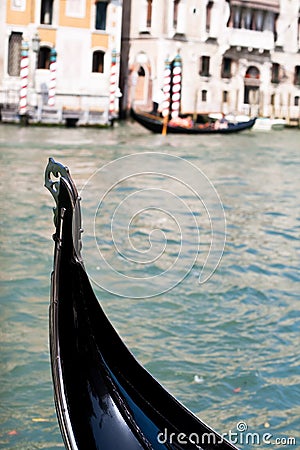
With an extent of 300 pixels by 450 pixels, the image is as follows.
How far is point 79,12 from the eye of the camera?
20.4 ft

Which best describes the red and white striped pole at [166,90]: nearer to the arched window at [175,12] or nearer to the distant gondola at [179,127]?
the distant gondola at [179,127]

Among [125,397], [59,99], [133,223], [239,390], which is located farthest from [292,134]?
[125,397]

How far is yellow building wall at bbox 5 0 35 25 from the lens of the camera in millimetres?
5891

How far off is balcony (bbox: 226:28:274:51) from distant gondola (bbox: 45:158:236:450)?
16.9 ft

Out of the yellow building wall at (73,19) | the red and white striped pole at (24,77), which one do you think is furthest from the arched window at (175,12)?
the red and white striped pole at (24,77)

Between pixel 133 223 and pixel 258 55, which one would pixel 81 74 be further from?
pixel 133 223

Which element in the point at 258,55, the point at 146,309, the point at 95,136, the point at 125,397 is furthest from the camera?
the point at 258,55

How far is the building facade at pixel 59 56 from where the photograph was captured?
18.6ft

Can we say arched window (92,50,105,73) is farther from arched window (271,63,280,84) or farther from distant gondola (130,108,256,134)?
arched window (271,63,280,84)

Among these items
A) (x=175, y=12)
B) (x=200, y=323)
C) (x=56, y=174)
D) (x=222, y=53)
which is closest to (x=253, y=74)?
(x=222, y=53)

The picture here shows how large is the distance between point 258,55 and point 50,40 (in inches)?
49.7

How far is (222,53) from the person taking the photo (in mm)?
5832

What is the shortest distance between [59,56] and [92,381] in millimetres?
5832

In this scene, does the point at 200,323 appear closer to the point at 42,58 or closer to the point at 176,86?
the point at 176,86
